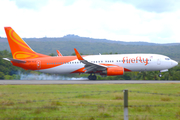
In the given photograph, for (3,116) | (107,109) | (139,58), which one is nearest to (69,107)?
(107,109)

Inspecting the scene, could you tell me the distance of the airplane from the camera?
2911 centimetres

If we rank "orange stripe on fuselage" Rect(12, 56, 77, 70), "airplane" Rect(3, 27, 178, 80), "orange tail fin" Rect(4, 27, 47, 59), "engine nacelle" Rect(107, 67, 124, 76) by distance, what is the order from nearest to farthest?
"engine nacelle" Rect(107, 67, 124, 76)
"airplane" Rect(3, 27, 178, 80)
"orange stripe on fuselage" Rect(12, 56, 77, 70)
"orange tail fin" Rect(4, 27, 47, 59)

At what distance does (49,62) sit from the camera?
3038cm

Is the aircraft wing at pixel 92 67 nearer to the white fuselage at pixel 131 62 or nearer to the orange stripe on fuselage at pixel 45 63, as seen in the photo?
the white fuselage at pixel 131 62

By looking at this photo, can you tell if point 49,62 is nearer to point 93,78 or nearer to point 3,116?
point 93,78

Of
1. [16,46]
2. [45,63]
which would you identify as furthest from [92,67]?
[16,46]

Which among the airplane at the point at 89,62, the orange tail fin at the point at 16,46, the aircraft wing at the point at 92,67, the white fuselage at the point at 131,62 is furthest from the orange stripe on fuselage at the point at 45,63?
the aircraft wing at the point at 92,67

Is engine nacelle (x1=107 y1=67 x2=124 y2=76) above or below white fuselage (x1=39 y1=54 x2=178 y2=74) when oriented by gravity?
below

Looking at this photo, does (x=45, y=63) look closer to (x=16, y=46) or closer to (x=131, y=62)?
(x=16, y=46)

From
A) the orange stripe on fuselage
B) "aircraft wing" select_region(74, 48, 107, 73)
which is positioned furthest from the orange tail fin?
"aircraft wing" select_region(74, 48, 107, 73)

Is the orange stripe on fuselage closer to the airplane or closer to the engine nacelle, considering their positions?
the airplane

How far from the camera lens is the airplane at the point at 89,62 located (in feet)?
95.5

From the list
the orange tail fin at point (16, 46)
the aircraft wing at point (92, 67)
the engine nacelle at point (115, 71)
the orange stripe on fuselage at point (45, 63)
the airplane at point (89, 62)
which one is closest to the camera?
the engine nacelle at point (115, 71)

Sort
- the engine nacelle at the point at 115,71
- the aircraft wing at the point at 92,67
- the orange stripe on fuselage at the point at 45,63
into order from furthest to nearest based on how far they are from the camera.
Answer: the orange stripe on fuselage at the point at 45,63
the aircraft wing at the point at 92,67
the engine nacelle at the point at 115,71
